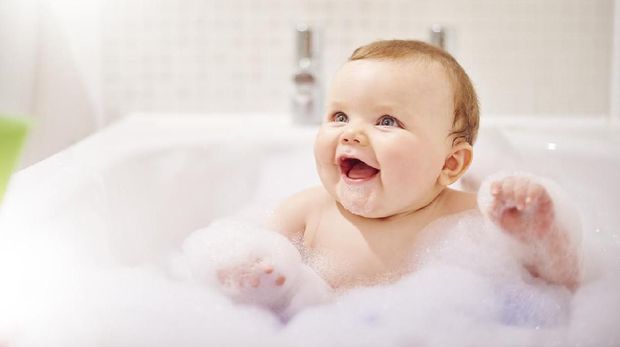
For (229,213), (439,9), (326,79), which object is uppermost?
(439,9)

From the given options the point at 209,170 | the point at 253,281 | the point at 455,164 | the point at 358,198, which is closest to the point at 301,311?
the point at 253,281

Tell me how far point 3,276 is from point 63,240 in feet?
0.49

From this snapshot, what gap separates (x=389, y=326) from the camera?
2.63 feet

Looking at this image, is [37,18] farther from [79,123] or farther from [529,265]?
[529,265]

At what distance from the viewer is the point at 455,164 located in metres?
1.05

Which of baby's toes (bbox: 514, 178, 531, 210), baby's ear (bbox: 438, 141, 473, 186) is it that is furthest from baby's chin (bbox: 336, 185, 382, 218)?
baby's toes (bbox: 514, 178, 531, 210)

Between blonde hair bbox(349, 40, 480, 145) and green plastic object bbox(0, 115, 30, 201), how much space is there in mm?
442

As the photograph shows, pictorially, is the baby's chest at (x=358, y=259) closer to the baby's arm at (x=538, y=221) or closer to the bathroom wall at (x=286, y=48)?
the baby's arm at (x=538, y=221)

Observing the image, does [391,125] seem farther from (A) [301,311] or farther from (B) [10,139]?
(B) [10,139]

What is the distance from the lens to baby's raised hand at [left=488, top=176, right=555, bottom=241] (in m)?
0.81

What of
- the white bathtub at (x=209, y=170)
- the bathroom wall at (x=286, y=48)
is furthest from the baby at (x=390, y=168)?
the bathroom wall at (x=286, y=48)

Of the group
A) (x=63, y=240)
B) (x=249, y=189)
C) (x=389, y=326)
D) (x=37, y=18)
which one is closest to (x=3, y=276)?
(x=63, y=240)

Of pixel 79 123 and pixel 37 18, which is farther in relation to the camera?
pixel 79 123

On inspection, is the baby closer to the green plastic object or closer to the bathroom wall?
the green plastic object
